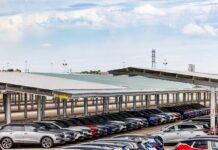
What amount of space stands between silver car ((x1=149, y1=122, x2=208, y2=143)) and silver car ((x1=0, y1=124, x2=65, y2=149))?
5.05 meters

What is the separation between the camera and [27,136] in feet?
91.5

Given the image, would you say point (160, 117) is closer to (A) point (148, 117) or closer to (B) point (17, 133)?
(A) point (148, 117)

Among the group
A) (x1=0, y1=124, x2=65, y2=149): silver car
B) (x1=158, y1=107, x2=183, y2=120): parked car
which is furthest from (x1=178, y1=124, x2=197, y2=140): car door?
(x1=158, y1=107, x2=183, y2=120): parked car

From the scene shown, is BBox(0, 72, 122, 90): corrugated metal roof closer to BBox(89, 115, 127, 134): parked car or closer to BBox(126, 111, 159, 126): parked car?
BBox(89, 115, 127, 134): parked car

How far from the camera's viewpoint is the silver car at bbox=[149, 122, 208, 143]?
94.5 feet

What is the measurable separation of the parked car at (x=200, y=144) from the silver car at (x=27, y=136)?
9104mm

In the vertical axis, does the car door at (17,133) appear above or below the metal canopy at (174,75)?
below

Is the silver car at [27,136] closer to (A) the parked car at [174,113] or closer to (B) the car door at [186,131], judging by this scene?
(B) the car door at [186,131]

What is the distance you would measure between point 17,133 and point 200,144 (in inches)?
436

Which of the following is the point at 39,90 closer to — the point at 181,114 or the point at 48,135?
the point at 48,135

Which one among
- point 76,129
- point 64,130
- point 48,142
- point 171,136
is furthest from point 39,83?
point 171,136

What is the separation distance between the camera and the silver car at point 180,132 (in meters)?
28.8

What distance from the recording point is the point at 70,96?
3091 centimetres

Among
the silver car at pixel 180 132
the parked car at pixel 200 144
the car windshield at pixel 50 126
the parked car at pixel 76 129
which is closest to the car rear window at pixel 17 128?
the car windshield at pixel 50 126
